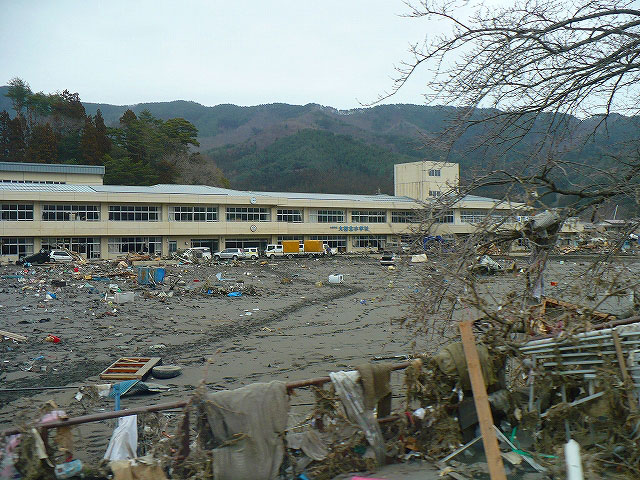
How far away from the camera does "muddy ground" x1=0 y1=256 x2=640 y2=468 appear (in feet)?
25.1

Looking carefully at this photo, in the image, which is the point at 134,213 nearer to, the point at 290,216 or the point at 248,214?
the point at 248,214

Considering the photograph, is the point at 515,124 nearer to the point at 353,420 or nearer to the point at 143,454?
the point at 353,420

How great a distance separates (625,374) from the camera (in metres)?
4.53

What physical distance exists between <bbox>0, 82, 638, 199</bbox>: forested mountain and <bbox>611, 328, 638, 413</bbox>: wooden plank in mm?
2528

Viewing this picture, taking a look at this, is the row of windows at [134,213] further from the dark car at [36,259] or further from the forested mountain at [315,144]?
the forested mountain at [315,144]

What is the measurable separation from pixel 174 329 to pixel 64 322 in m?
3.30

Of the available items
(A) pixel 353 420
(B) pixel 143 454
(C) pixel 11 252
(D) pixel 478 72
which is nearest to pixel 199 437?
(B) pixel 143 454

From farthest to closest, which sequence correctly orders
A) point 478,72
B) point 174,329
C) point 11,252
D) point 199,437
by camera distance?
point 11,252, point 174,329, point 478,72, point 199,437

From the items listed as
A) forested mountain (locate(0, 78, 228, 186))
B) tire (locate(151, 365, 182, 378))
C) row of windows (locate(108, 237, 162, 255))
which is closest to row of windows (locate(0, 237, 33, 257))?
row of windows (locate(108, 237, 162, 255))

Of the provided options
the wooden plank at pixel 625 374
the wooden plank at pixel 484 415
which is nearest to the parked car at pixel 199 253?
the wooden plank at pixel 484 415

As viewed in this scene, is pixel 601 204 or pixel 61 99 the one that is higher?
pixel 61 99

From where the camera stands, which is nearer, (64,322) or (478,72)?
(478,72)

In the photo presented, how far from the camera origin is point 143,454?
5.09 m

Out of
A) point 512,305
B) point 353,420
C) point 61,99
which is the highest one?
point 61,99
